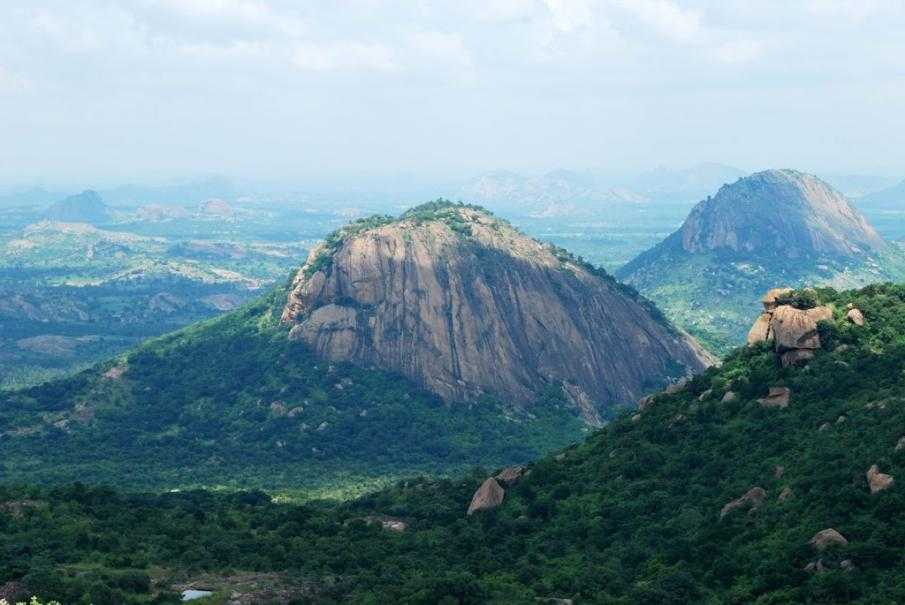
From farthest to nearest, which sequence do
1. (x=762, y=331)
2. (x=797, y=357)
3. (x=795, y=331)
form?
(x=762, y=331), (x=795, y=331), (x=797, y=357)

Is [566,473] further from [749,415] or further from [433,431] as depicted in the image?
[433,431]

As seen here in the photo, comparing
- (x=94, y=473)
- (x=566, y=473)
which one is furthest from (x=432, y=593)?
(x=94, y=473)

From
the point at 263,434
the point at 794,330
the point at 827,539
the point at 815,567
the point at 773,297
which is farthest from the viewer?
the point at 263,434

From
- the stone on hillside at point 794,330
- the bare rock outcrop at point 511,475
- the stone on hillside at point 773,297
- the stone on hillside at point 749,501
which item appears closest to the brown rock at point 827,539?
the stone on hillside at point 749,501

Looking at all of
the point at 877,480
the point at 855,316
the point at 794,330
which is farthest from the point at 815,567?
the point at 855,316

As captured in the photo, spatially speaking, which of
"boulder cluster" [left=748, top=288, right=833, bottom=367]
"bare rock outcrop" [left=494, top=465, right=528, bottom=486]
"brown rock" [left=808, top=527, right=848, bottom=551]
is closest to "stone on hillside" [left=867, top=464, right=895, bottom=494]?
"brown rock" [left=808, top=527, right=848, bottom=551]

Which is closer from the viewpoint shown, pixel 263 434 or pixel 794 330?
pixel 794 330

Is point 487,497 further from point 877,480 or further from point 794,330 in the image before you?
point 877,480
